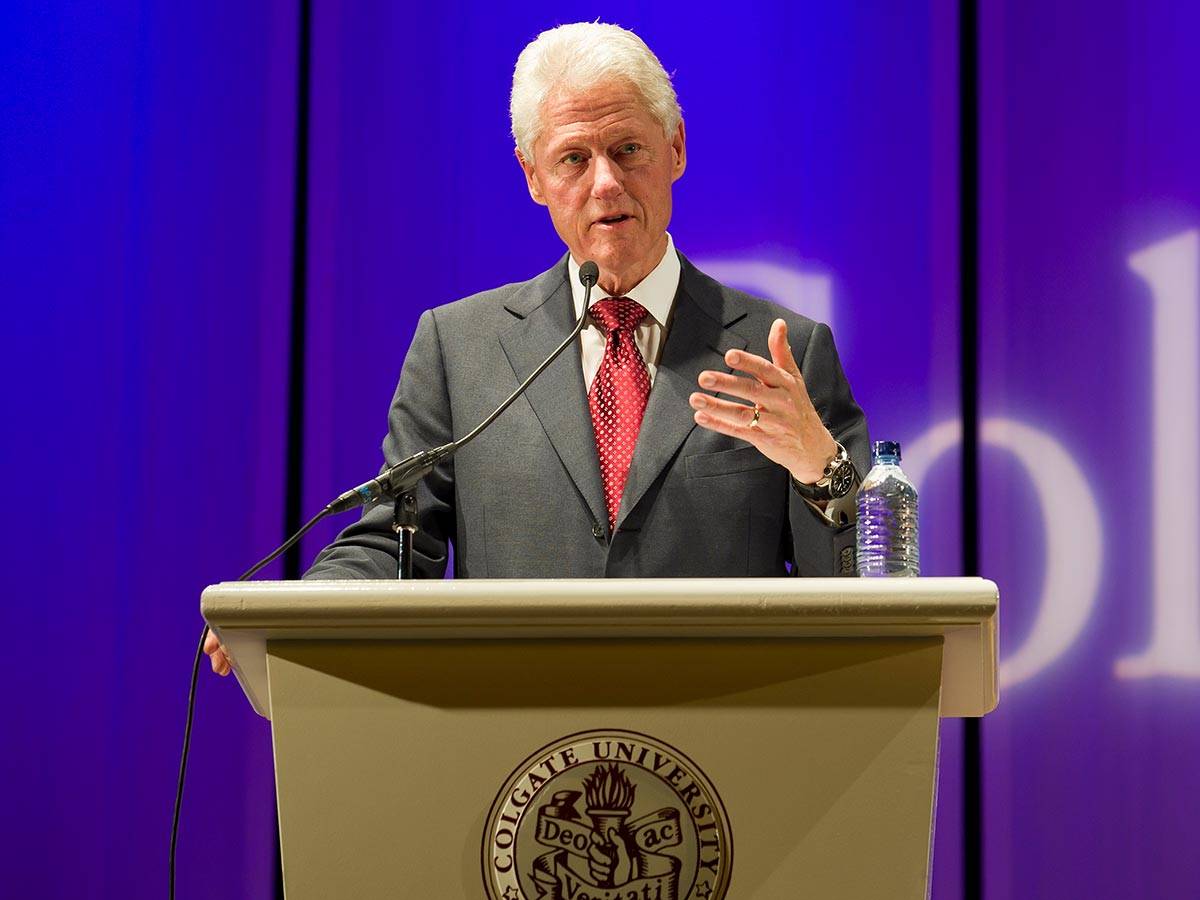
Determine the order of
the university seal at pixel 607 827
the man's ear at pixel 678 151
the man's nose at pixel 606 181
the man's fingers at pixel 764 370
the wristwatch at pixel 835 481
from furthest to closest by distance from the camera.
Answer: the man's ear at pixel 678 151 < the man's nose at pixel 606 181 < the wristwatch at pixel 835 481 < the man's fingers at pixel 764 370 < the university seal at pixel 607 827

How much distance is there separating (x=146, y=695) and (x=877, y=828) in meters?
1.86

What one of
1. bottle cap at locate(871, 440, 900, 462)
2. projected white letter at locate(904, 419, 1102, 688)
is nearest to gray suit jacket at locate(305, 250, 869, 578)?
bottle cap at locate(871, 440, 900, 462)

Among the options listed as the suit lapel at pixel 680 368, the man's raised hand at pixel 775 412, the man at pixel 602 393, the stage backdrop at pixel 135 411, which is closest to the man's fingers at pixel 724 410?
the man's raised hand at pixel 775 412

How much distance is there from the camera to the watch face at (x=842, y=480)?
1.39 metres

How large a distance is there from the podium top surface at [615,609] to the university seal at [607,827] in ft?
0.30

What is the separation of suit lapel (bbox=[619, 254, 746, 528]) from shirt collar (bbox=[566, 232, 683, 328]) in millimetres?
12

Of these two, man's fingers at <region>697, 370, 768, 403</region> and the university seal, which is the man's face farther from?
the university seal

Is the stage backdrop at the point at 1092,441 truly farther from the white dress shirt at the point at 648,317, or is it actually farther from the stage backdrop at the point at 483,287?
the white dress shirt at the point at 648,317

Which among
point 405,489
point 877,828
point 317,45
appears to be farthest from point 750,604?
point 317,45

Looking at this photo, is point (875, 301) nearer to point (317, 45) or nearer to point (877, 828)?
point (317, 45)

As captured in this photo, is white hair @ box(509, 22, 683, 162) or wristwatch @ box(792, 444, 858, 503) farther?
white hair @ box(509, 22, 683, 162)

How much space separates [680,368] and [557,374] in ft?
0.54

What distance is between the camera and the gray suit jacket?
1664 mm

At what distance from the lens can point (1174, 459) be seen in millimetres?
2508
